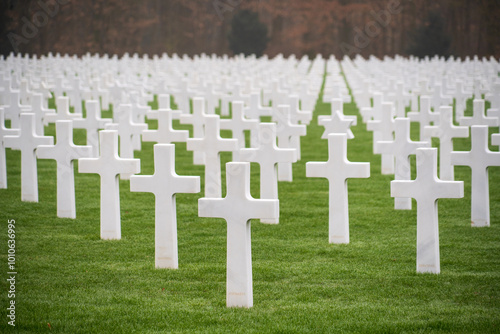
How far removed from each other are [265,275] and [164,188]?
0.95 m

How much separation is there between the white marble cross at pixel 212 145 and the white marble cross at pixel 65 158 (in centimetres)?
103

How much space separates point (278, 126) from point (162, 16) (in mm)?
35295

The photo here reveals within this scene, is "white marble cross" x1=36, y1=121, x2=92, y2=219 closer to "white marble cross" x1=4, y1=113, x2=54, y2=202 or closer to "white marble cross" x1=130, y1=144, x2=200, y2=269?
"white marble cross" x1=4, y1=113, x2=54, y2=202

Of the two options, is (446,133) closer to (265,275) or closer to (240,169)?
(265,275)

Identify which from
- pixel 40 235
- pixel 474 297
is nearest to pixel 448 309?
pixel 474 297

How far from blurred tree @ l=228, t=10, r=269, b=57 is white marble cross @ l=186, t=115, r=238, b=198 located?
107 feet

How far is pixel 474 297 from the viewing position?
5.70 metres

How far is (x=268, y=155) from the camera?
25.8 feet

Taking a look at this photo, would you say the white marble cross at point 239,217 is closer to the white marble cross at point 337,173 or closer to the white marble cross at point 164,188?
the white marble cross at point 164,188

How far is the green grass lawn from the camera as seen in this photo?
523cm

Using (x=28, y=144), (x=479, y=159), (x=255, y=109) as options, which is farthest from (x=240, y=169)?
(x=255, y=109)

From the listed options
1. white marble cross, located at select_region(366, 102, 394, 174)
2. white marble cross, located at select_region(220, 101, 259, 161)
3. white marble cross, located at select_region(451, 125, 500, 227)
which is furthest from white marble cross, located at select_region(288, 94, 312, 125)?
white marble cross, located at select_region(451, 125, 500, 227)

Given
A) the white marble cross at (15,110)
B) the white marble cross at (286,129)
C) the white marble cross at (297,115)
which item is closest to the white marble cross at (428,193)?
the white marble cross at (286,129)

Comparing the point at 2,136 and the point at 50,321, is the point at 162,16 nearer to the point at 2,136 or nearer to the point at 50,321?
the point at 2,136
